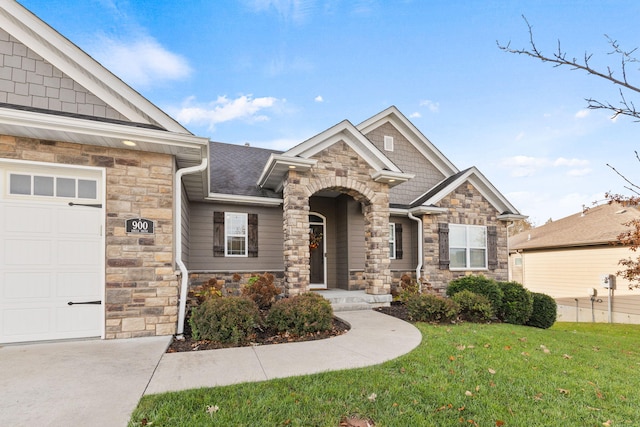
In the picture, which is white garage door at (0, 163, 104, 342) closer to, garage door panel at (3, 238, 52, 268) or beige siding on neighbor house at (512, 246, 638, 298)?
garage door panel at (3, 238, 52, 268)

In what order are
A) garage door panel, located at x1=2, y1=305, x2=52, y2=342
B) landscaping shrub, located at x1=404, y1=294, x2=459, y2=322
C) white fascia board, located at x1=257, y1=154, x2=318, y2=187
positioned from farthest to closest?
white fascia board, located at x1=257, y1=154, x2=318, y2=187 → landscaping shrub, located at x1=404, y1=294, x2=459, y2=322 → garage door panel, located at x1=2, y1=305, x2=52, y2=342

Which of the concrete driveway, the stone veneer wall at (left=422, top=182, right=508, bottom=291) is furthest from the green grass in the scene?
the stone veneer wall at (left=422, top=182, right=508, bottom=291)

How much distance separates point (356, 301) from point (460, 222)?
506cm

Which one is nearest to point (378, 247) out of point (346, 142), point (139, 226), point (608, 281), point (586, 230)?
point (346, 142)

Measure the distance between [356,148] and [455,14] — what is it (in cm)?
360

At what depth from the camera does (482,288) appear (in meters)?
8.25

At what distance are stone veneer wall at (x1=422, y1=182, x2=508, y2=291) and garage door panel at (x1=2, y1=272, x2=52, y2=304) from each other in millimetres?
9476

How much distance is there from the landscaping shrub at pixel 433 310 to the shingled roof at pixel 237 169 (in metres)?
4.93

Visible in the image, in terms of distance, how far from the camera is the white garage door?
487cm

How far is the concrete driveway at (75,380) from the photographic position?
279 cm

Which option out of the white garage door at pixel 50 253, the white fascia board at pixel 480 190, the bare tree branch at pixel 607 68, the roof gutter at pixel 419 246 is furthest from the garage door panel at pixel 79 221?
the white fascia board at pixel 480 190

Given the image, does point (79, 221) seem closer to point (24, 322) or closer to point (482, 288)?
point (24, 322)

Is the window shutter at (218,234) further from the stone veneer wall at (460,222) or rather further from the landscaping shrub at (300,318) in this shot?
the stone veneer wall at (460,222)

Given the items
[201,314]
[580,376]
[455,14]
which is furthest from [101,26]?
[580,376]
